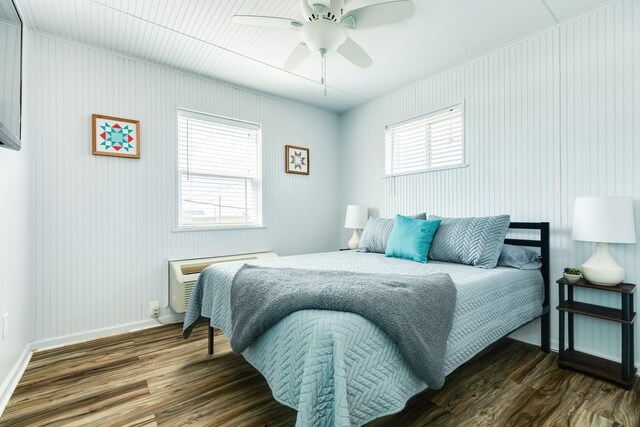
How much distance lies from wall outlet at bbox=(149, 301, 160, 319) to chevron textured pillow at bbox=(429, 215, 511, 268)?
2.61 m

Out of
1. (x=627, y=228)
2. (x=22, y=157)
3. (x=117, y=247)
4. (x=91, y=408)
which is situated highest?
(x=22, y=157)

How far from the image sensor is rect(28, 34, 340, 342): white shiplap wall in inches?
98.3

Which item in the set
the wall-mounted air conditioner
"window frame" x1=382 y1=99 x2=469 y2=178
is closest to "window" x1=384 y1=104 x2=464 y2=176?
"window frame" x1=382 y1=99 x2=469 y2=178

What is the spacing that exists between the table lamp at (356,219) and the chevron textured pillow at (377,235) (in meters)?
0.51

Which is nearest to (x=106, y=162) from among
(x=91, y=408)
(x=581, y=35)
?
(x=91, y=408)

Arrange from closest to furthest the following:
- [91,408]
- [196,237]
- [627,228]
→ [91,408]
[627,228]
[196,237]

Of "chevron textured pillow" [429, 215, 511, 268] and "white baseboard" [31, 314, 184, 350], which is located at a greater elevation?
"chevron textured pillow" [429, 215, 511, 268]

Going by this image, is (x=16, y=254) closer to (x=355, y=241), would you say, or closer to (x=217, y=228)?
(x=217, y=228)

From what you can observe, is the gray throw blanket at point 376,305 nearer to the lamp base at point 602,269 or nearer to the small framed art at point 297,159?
the lamp base at point 602,269

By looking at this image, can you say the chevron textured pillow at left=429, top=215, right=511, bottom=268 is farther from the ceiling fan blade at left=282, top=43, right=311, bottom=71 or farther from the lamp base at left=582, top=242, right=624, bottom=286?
the ceiling fan blade at left=282, top=43, right=311, bottom=71

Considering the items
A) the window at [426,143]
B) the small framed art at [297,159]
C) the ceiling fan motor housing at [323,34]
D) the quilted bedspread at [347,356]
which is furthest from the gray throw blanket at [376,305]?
the small framed art at [297,159]

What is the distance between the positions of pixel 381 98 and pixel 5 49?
3.37 metres

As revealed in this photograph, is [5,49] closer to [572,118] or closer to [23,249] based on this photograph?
[23,249]

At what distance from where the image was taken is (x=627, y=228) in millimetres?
1896
